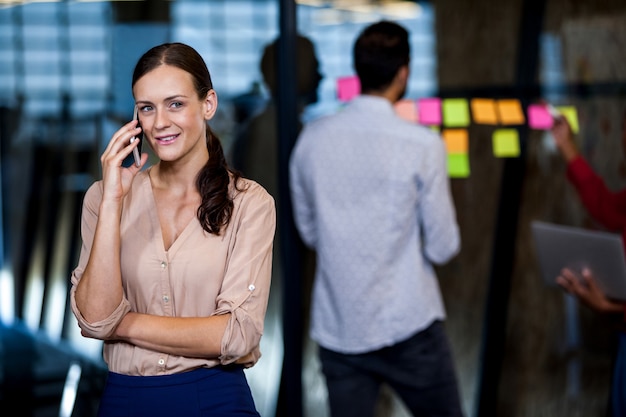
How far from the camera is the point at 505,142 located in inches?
170

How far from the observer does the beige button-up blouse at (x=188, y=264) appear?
38.2 inches

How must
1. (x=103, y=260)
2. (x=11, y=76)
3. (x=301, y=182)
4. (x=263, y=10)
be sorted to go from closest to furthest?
(x=103, y=260), (x=301, y=182), (x=11, y=76), (x=263, y=10)

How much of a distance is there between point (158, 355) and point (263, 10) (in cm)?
296

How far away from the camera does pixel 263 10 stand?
3834mm

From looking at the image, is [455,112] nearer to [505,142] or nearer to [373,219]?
[505,142]

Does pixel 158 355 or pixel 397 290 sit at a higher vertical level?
pixel 158 355

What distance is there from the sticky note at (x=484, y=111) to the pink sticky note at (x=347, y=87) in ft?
2.16

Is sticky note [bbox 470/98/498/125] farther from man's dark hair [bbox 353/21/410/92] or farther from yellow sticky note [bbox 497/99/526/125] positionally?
man's dark hair [bbox 353/21/410/92]

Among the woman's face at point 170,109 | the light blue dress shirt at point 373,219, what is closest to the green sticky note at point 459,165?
the light blue dress shirt at point 373,219

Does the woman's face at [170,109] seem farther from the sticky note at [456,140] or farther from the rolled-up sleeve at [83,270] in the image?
the sticky note at [456,140]

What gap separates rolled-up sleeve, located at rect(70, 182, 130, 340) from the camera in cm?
100

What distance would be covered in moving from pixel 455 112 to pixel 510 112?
0.92 feet

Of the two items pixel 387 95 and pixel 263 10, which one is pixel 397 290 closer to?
pixel 387 95

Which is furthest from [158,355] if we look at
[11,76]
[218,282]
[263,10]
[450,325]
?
[450,325]
